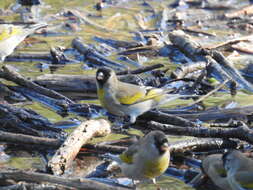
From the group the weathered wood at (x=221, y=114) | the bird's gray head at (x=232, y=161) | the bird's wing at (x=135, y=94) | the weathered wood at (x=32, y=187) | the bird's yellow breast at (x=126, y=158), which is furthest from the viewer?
the bird's wing at (x=135, y=94)

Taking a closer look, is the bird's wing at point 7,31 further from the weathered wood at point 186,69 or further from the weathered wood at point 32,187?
the weathered wood at point 32,187

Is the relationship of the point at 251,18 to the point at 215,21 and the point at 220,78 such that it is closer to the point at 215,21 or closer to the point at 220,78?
the point at 215,21

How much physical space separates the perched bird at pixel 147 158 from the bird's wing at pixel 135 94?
1891 mm

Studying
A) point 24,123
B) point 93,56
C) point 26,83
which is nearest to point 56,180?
point 24,123

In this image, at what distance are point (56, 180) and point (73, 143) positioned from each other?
0.97 meters

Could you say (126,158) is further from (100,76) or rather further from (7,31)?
(7,31)

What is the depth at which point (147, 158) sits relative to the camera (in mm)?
5898

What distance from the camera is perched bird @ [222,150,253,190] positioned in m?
5.59

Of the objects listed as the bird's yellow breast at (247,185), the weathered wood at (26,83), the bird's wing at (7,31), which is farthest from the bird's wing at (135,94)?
the bird's wing at (7,31)

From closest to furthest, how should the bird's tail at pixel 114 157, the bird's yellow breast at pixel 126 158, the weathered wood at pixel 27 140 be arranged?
1. the bird's yellow breast at pixel 126 158
2. the bird's tail at pixel 114 157
3. the weathered wood at pixel 27 140

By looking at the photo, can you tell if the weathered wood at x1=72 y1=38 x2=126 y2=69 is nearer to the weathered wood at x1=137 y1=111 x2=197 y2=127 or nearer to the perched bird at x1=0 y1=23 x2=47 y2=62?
the perched bird at x1=0 y1=23 x2=47 y2=62

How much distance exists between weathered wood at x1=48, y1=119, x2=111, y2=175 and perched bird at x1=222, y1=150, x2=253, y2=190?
1614mm

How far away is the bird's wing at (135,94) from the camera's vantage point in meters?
7.91

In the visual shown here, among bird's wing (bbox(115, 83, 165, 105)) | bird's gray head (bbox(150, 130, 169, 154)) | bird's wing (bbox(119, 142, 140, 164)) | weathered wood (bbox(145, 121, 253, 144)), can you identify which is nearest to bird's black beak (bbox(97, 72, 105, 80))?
bird's wing (bbox(115, 83, 165, 105))
